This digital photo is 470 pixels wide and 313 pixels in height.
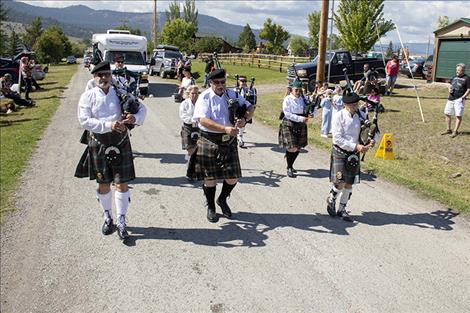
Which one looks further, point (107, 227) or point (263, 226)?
point (263, 226)

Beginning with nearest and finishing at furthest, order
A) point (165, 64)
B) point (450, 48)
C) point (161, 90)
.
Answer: point (161, 90)
point (450, 48)
point (165, 64)

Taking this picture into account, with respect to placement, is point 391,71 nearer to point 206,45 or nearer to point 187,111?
point 187,111

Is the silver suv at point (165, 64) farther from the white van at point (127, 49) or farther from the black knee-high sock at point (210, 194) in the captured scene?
the black knee-high sock at point (210, 194)

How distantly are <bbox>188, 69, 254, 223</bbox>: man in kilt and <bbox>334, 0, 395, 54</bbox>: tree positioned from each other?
77.0 ft

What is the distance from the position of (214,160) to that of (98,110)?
159 cm

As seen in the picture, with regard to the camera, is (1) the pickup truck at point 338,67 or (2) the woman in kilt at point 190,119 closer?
(2) the woman in kilt at point 190,119

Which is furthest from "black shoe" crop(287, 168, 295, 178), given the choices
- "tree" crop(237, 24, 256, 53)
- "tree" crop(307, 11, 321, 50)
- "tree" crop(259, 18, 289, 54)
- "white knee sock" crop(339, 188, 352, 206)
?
"tree" crop(237, 24, 256, 53)

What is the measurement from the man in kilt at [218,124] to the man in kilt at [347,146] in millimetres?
1244

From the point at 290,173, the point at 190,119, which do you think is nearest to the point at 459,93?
the point at 290,173

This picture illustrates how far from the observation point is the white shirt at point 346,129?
5723 millimetres

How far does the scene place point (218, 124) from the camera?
5438 millimetres

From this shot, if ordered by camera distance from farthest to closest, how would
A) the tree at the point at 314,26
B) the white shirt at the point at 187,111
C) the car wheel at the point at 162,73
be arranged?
1. the tree at the point at 314,26
2. the car wheel at the point at 162,73
3. the white shirt at the point at 187,111

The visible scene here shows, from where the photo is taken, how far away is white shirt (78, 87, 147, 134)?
16.0 ft

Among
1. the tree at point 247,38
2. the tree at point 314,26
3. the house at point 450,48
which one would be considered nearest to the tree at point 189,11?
the tree at point 247,38
